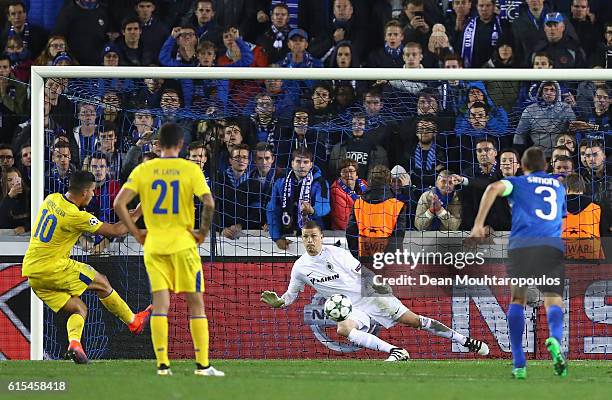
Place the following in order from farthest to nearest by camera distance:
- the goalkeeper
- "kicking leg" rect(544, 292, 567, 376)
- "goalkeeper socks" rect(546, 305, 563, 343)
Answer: the goalkeeper, "goalkeeper socks" rect(546, 305, 563, 343), "kicking leg" rect(544, 292, 567, 376)

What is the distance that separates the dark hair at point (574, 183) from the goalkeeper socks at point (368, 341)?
9.41ft

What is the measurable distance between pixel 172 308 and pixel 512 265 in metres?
4.98

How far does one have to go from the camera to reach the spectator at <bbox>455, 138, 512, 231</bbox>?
1326cm

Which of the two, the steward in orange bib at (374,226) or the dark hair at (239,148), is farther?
the dark hair at (239,148)

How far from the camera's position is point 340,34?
16234 millimetres

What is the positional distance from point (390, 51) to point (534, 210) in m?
6.75

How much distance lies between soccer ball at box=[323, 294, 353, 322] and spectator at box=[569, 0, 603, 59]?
596 centimetres

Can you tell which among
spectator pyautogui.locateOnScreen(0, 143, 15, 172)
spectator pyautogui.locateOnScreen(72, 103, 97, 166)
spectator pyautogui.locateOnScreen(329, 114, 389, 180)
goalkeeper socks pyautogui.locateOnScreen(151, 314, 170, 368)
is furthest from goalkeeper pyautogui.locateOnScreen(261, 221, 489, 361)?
spectator pyautogui.locateOnScreen(0, 143, 15, 172)

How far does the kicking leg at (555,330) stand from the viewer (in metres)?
9.47

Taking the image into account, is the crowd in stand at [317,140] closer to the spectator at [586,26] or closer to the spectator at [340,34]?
the spectator at [586,26]

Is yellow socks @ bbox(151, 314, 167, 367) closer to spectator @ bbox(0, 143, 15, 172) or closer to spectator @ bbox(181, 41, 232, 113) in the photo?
Result: spectator @ bbox(181, 41, 232, 113)

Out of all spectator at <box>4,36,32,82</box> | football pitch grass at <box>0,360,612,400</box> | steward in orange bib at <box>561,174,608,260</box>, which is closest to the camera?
football pitch grass at <box>0,360,612,400</box>

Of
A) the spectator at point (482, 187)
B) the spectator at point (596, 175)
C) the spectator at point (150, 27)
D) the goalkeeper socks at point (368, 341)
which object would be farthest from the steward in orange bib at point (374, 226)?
the spectator at point (150, 27)

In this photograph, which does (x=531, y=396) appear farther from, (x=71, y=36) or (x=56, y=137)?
(x=71, y=36)
